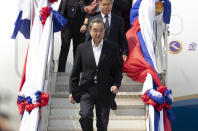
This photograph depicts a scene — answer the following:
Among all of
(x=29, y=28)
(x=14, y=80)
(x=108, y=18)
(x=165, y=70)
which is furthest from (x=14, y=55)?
(x=165, y=70)

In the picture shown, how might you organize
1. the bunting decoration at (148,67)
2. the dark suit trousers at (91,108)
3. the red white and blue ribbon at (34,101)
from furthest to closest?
the bunting decoration at (148,67) < the red white and blue ribbon at (34,101) < the dark suit trousers at (91,108)

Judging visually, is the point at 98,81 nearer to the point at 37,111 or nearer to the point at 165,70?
the point at 37,111

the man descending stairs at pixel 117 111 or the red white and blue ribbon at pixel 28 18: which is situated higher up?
the red white and blue ribbon at pixel 28 18

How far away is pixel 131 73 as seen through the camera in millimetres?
5043

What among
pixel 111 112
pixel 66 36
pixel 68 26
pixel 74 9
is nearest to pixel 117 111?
pixel 111 112

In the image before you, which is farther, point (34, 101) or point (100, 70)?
point (34, 101)

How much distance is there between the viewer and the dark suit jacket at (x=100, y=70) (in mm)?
3445

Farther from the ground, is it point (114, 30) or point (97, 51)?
point (114, 30)

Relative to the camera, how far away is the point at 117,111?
4754mm

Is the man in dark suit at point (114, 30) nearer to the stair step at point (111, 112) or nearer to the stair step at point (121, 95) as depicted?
the stair step at point (111, 112)

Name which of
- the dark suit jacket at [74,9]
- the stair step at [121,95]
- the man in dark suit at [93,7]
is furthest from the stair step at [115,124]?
the dark suit jacket at [74,9]

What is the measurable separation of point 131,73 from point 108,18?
3.03ft

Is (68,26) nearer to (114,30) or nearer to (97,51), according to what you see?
(114,30)

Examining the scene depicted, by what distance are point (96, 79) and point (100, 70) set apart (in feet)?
0.34
